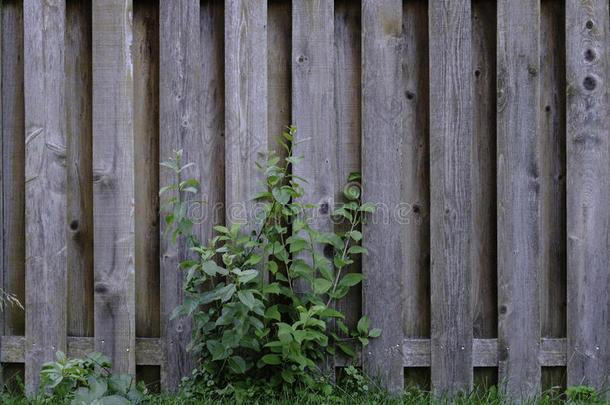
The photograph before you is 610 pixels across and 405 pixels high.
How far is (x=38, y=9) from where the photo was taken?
2721mm

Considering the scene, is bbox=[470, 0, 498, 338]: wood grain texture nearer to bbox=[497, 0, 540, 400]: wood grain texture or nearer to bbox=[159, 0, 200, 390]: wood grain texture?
A: bbox=[497, 0, 540, 400]: wood grain texture

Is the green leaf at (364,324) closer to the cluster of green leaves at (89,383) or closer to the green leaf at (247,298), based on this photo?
the green leaf at (247,298)

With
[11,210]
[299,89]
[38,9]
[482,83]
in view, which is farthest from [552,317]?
[38,9]

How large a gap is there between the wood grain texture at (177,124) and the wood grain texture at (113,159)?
17 cm

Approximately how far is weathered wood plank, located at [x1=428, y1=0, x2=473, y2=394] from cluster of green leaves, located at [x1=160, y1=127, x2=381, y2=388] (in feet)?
1.13

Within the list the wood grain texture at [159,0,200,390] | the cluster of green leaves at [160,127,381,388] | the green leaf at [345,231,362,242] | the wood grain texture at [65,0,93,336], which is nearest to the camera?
the cluster of green leaves at [160,127,381,388]

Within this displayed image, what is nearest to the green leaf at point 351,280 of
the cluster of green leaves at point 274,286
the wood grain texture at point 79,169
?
the cluster of green leaves at point 274,286

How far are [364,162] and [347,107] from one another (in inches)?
11.9

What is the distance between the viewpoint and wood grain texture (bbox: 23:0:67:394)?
2695 mm

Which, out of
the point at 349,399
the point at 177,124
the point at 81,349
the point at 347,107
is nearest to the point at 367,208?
the point at 347,107

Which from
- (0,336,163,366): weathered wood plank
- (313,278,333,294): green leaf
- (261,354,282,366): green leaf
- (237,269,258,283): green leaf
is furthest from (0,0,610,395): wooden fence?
(237,269,258,283): green leaf

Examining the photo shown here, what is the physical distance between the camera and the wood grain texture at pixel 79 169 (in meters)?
2.78

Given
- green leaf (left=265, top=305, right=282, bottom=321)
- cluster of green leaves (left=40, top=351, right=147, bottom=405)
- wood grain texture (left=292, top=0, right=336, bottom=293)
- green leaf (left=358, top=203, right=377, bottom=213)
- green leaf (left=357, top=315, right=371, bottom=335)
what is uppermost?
wood grain texture (left=292, top=0, right=336, bottom=293)

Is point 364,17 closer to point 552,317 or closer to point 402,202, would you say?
point 402,202
